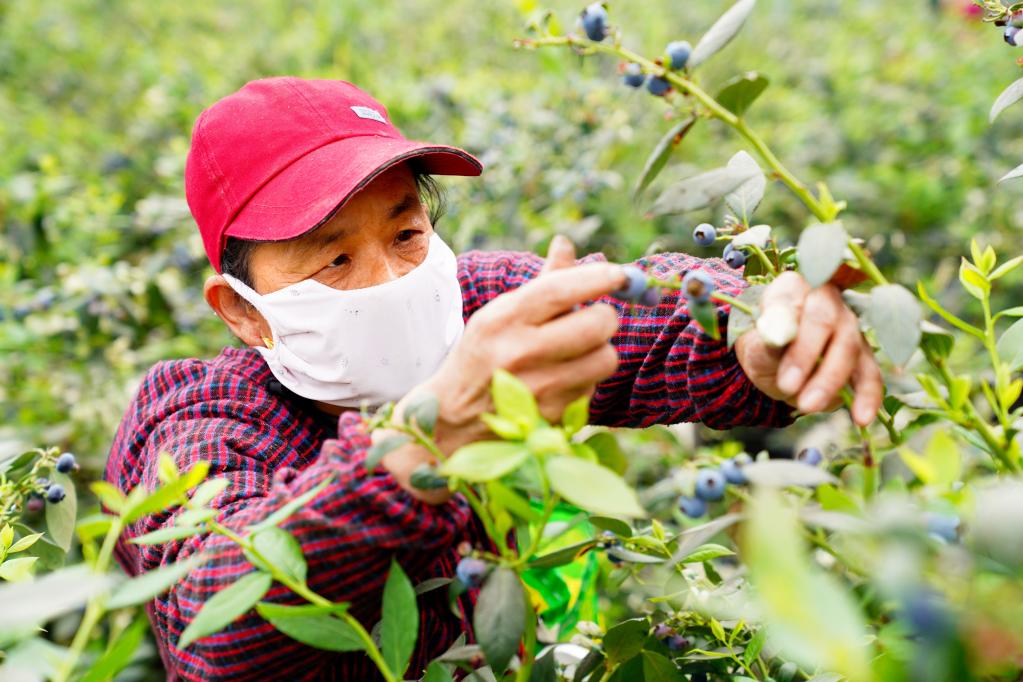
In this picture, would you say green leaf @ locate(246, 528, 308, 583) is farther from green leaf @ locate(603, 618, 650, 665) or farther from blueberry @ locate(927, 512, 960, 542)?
blueberry @ locate(927, 512, 960, 542)

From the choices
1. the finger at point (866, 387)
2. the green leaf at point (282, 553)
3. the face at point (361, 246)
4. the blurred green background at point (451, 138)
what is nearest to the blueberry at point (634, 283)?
the blurred green background at point (451, 138)

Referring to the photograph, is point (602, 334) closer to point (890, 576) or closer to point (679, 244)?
point (890, 576)

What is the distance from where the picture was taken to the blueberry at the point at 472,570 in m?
0.73

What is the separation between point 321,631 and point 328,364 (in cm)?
60

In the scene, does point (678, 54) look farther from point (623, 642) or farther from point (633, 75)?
point (623, 642)

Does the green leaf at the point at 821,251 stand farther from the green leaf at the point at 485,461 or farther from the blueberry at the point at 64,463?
the blueberry at the point at 64,463

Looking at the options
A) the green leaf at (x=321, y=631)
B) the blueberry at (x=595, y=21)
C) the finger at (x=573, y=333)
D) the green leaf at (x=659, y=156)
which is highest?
the blueberry at (x=595, y=21)

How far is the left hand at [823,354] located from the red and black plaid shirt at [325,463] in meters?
0.30

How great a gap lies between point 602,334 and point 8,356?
2.04 metres

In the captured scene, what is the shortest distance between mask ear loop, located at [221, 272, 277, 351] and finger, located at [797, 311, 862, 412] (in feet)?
2.53

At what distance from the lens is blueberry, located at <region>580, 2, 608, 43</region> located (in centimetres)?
82

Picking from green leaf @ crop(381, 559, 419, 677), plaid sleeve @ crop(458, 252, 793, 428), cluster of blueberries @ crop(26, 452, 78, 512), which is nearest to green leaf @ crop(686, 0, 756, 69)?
plaid sleeve @ crop(458, 252, 793, 428)

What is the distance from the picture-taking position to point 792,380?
82cm

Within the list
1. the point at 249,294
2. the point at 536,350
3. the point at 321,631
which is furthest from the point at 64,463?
the point at 536,350
